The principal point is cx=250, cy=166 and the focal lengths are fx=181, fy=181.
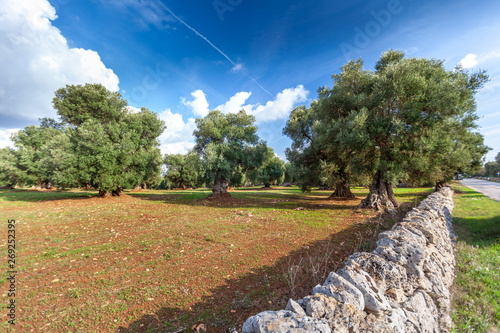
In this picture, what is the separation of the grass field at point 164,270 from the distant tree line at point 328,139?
22.2ft

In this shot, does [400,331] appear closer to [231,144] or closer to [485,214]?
[485,214]

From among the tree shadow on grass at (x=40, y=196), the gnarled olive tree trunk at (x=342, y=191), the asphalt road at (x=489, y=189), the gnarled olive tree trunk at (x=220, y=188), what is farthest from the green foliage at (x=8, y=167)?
the asphalt road at (x=489, y=189)

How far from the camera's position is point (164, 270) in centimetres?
546

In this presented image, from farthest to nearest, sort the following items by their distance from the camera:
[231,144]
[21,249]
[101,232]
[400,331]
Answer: [231,144], [101,232], [21,249], [400,331]

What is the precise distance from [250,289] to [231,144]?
19.1 meters

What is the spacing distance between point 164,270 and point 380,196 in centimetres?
1633

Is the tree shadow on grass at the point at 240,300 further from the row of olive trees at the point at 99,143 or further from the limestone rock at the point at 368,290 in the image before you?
the row of olive trees at the point at 99,143

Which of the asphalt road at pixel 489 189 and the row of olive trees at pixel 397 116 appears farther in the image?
the asphalt road at pixel 489 189

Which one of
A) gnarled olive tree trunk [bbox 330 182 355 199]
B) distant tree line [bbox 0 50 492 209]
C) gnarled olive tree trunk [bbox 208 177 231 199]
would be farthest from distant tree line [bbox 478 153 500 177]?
gnarled olive tree trunk [bbox 208 177 231 199]

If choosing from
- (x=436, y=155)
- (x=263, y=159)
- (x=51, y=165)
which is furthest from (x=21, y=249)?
(x=436, y=155)

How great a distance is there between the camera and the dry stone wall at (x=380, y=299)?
2209mm

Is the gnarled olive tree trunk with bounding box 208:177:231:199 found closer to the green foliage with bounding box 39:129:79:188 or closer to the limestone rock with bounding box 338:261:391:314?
the green foliage with bounding box 39:129:79:188

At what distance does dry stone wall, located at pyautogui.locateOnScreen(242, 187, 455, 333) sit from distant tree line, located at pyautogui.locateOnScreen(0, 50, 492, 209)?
405 inches

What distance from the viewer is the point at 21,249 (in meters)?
7.14
